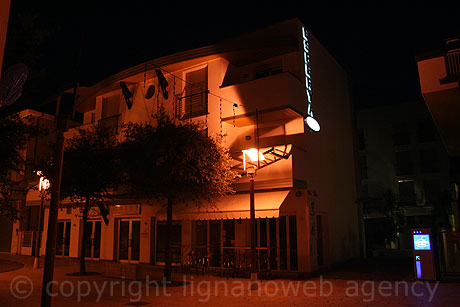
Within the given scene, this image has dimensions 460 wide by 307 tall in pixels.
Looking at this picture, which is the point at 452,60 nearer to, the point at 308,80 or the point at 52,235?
the point at 308,80

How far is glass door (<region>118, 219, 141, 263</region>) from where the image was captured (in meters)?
20.0

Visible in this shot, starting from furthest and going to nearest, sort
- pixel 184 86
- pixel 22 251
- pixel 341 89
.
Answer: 1. pixel 22 251
2. pixel 341 89
3. pixel 184 86

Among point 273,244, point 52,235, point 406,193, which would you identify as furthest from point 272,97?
point 406,193

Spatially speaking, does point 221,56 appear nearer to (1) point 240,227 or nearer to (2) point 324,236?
(1) point 240,227

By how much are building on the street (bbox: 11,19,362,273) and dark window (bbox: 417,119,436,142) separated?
17227 millimetres

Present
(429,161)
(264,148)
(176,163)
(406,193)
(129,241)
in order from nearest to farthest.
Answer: (176,163) → (264,148) → (129,241) → (429,161) → (406,193)

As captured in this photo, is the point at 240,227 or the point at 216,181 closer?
the point at 216,181

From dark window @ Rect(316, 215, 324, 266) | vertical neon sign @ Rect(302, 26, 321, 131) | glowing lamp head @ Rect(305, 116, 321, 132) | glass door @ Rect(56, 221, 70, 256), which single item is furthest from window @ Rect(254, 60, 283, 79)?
glass door @ Rect(56, 221, 70, 256)

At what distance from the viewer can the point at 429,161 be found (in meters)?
34.9

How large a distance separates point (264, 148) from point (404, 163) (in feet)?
86.8

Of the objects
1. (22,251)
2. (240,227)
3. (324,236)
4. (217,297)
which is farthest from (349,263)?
(22,251)

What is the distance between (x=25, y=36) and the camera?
366 inches

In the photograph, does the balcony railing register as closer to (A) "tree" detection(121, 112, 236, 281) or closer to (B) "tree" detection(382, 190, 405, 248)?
(A) "tree" detection(121, 112, 236, 281)

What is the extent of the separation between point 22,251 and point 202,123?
17964 mm
